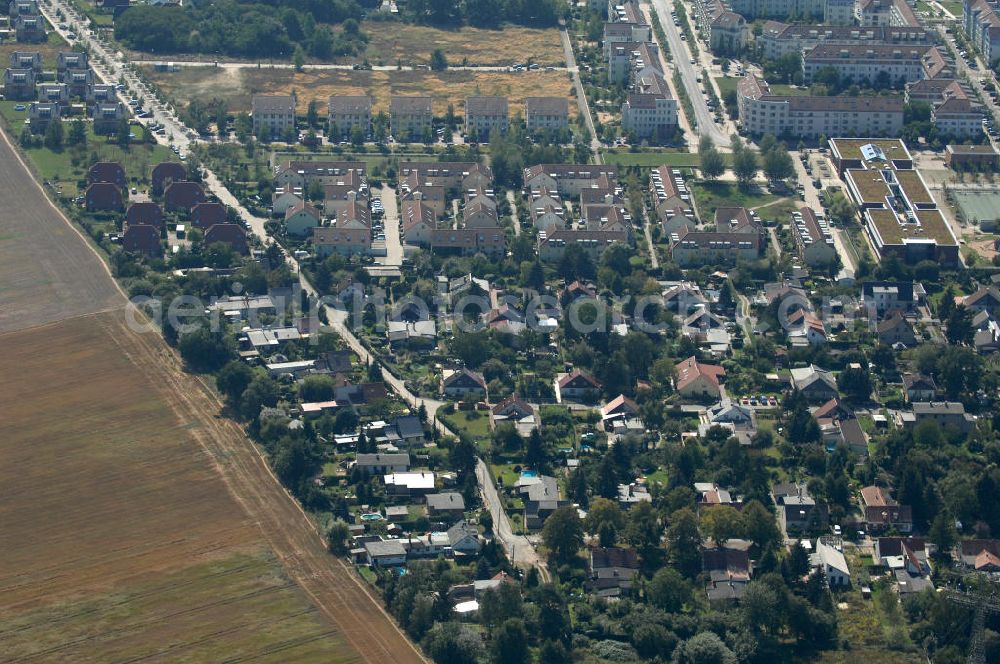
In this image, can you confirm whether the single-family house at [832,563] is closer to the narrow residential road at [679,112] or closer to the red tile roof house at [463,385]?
the red tile roof house at [463,385]

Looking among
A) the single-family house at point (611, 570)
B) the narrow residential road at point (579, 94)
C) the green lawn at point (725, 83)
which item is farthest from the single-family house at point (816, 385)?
the green lawn at point (725, 83)

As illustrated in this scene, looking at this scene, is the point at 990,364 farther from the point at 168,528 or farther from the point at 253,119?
the point at 253,119

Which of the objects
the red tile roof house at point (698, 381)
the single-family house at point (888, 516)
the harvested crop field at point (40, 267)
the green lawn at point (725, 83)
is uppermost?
the harvested crop field at point (40, 267)

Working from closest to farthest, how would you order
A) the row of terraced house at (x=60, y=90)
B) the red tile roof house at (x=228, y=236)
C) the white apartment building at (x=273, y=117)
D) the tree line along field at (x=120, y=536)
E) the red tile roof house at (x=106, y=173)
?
the tree line along field at (x=120, y=536)
the red tile roof house at (x=228, y=236)
the red tile roof house at (x=106, y=173)
the row of terraced house at (x=60, y=90)
the white apartment building at (x=273, y=117)

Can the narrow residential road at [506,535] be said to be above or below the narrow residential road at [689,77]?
below

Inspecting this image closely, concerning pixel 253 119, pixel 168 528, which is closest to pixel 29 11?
pixel 253 119

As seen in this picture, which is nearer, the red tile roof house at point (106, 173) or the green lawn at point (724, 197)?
the green lawn at point (724, 197)

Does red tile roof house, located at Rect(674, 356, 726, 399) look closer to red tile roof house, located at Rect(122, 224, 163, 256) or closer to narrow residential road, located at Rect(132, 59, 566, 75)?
red tile roof house, located at Rect(122, 224, 163, 256)

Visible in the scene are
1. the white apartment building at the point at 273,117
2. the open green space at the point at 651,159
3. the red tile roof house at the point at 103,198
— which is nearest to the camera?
the red tile roof house at the point at 103,198

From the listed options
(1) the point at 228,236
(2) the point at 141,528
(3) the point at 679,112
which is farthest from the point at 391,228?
(2) the point at 141,528
